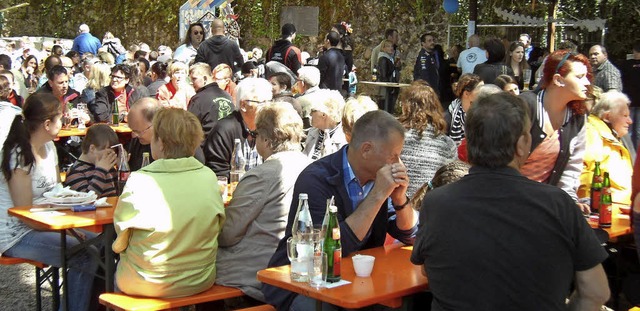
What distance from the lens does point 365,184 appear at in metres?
3.39

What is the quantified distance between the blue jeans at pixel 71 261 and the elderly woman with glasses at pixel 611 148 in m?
2.77

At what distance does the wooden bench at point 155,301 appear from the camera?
356 cm

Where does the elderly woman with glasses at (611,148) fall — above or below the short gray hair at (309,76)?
below

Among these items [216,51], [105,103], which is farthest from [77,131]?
[216,51]

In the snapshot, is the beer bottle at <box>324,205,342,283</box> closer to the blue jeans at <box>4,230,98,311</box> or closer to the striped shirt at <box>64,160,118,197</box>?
the blue jeans at <box>4,230,98,311</box>

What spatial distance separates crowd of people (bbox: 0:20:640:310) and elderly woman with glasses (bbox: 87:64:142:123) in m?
1.43

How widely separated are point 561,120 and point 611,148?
84 centimetres

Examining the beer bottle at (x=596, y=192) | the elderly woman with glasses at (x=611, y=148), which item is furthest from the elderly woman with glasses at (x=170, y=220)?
the elderly woman with glasses at (x=611, y=148)

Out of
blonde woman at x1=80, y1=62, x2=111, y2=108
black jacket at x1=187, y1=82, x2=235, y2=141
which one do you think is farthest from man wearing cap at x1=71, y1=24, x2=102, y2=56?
black jacket at x1=187, y1=82, x2=235, y2=141

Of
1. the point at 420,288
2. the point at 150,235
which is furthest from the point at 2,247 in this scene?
the point at 420,288

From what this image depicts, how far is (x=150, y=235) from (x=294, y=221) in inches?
30.2

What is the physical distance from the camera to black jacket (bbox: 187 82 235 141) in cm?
682

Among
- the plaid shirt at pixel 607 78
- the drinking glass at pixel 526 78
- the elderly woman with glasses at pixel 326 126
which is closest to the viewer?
the elderly woman with glasses at pixel 326 126

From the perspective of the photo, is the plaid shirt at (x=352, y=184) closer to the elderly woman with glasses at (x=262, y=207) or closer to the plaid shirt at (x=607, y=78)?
the elderly woman with glasses at (x=262, y=207)
